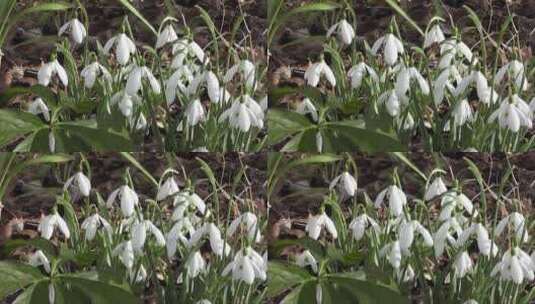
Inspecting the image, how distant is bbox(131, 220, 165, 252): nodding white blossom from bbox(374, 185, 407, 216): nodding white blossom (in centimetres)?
63

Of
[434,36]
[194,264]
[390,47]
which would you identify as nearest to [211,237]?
[194,264]

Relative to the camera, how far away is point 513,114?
2.92 m

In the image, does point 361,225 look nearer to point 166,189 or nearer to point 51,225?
point 166,189

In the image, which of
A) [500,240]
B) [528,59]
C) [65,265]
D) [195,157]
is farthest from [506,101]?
[65,265]

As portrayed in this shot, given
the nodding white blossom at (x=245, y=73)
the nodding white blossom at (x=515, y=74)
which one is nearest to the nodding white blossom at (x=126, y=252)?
the nodding white blossom at (x=245, y=73)

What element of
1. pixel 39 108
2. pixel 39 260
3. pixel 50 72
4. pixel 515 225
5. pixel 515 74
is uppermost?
pixel 515 74

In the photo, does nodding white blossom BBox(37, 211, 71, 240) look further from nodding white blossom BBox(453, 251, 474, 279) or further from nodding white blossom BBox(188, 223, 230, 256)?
nodding white blossom BBox(453, 251, 474, 279)

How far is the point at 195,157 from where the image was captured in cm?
304

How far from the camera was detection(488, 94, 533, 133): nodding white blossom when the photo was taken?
115 inches

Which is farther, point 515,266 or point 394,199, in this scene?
point 394,199

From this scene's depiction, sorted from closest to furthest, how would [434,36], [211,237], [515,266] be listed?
1. [515,266]
2. [211,237]
3. [434,36]

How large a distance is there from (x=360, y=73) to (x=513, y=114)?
44cm

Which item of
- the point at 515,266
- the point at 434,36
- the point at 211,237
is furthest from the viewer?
the point at 434,36

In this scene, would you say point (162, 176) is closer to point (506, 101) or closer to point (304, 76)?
point (304, 76)
